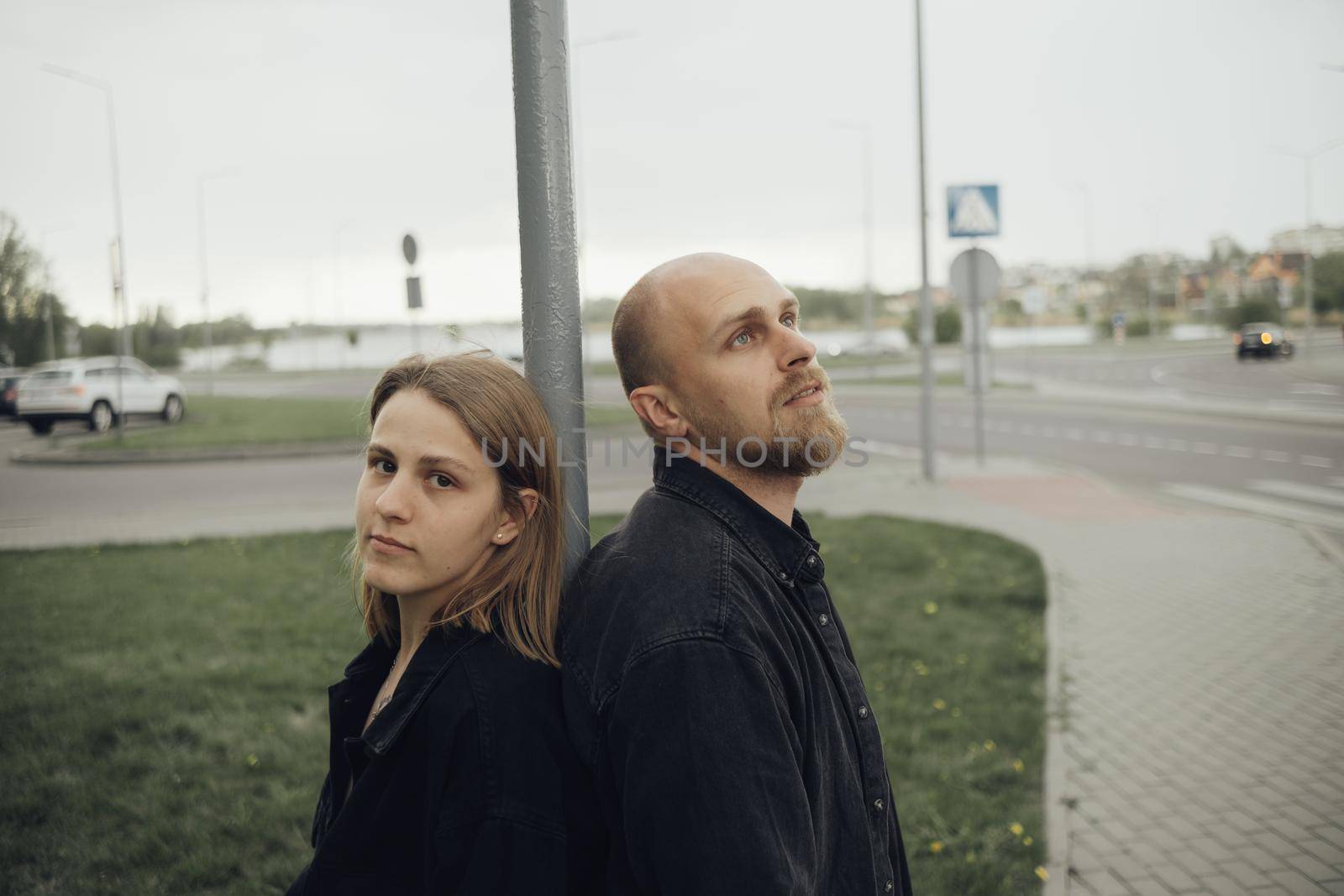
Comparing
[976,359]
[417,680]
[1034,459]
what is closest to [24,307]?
[976,359]

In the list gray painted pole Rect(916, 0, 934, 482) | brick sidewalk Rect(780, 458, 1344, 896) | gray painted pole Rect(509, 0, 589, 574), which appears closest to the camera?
gray painted pole Rect(509, 0, 589, 574)

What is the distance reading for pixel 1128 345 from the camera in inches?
2635

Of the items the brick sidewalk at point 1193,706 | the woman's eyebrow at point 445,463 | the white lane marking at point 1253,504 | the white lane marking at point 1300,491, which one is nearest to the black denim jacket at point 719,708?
the woman's eyebrow at point 445,463

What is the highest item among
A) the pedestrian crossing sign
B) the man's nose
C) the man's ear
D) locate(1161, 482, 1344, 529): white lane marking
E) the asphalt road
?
the pedestrian crossing sign

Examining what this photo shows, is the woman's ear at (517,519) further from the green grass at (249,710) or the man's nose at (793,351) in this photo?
the green grass at (249,710)

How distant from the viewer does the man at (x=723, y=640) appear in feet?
4.53

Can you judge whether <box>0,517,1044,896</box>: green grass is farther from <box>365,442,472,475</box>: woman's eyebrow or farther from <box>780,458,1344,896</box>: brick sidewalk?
<box>365,442,472,475</box>: woman's eyebrow

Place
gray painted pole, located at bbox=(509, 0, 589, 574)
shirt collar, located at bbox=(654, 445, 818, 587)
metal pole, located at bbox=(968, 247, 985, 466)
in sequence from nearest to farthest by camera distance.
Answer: shirt collar, located at bbox=(654, 445, 818, 587), gray painted pole, located at bbox=(509, 0, 589, 574), metal pole, located at bbox=(968, 247, 985, 466)

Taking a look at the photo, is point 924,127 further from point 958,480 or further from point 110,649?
point 110,649

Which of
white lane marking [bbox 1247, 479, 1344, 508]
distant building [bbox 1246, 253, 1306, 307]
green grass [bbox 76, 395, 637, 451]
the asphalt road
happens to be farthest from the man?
distant building [bbox 1246, 253, 1306, 307]

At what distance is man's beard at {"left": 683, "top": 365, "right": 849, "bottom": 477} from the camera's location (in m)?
1.76

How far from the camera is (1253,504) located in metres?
11.6

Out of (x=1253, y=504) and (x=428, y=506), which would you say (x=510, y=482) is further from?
(x=1253, y=504)

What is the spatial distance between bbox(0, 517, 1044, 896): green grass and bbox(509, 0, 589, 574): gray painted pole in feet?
8.04
